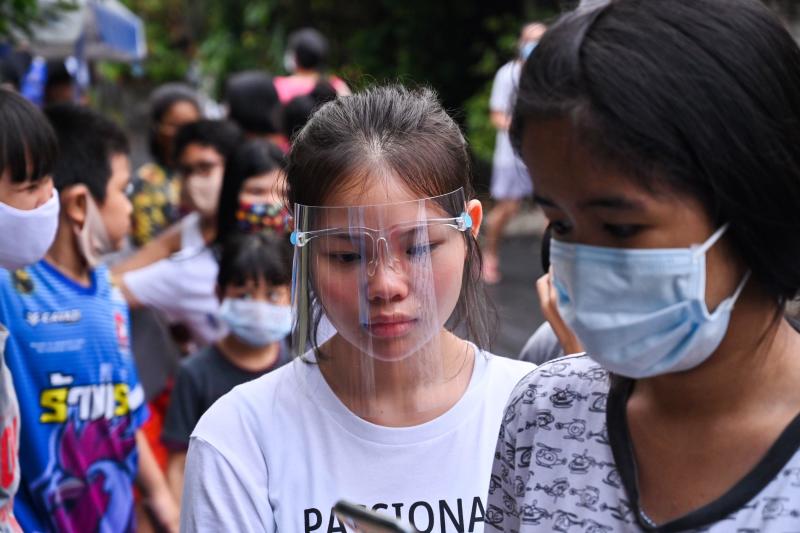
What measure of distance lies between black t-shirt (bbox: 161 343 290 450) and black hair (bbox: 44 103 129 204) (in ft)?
2.55

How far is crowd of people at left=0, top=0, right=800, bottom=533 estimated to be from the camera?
1567mm

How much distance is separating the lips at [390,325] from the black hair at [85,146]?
2181mm

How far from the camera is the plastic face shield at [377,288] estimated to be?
7.82ft

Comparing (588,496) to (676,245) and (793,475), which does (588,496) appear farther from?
(676,245)

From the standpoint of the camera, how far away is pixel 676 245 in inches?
62.9

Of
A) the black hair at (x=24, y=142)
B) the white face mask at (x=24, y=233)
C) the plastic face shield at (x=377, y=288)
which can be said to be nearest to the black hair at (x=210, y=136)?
the black hair at (x=24, y=142)

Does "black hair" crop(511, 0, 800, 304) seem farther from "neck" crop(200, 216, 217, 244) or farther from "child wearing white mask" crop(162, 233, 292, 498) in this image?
"neck" crop(200, 216, 217, 244)

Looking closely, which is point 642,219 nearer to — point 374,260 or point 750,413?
point 750,413

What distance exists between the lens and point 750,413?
1.66 m

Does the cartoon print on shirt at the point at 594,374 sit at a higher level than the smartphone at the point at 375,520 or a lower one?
higher

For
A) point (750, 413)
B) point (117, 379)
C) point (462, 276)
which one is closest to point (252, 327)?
point (117, 379)

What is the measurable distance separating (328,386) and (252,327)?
1.96 meters

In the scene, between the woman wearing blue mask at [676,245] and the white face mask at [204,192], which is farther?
the white face mask at [204,192]

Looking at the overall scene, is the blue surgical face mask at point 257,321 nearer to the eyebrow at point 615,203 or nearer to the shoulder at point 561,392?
the shoulder at point 561,392
